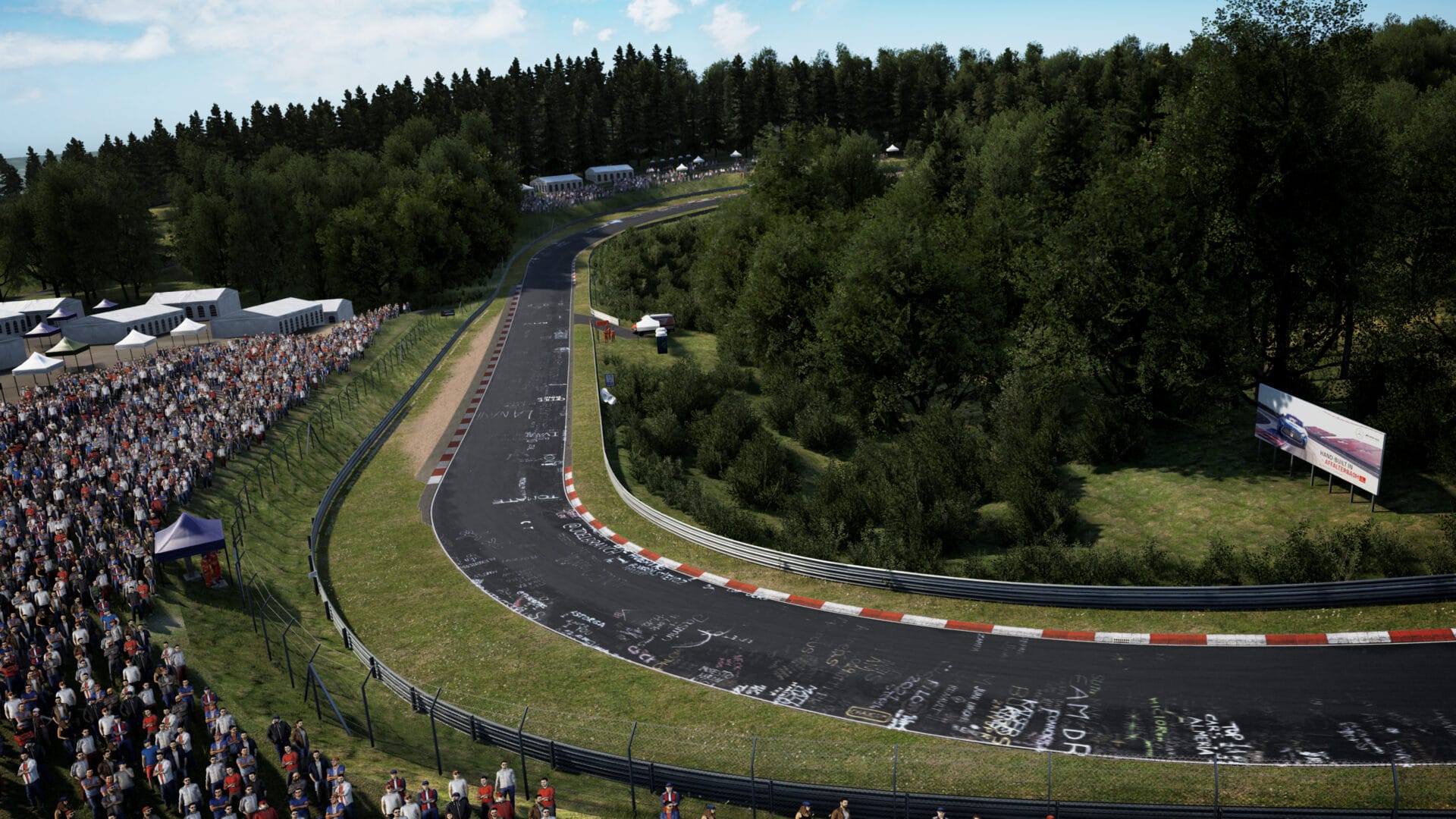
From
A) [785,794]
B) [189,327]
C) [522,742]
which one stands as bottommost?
[785,794]

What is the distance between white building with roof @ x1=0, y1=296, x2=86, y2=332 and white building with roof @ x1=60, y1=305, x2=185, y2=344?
10.7 ft

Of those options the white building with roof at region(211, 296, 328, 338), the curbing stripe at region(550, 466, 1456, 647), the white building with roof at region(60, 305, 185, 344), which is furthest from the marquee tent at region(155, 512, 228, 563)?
the white building with roof at region(60, 305, 185, 344)

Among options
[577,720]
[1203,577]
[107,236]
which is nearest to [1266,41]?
[1203,577]

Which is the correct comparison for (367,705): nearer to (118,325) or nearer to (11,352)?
(118,325)

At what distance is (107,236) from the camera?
97562 millimetres

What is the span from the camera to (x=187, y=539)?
2986 centimetres

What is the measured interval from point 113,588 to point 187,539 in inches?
99.3

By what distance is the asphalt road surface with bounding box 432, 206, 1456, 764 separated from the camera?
20781mm

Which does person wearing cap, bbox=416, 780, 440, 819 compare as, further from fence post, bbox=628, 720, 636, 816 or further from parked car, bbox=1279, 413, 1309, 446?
parked car, bbox=1279, 413, 1309, 446

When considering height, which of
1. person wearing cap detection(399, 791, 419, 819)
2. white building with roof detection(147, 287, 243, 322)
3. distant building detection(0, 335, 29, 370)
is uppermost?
white building with roof detection(147, 287, 243, 322)

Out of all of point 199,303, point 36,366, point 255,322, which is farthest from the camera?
point 199,303

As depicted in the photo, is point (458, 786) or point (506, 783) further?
point (506, 783)

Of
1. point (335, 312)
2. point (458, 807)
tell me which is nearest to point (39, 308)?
point (335, 312)

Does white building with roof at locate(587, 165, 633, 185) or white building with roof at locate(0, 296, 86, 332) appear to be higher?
white building with roof at locate(587, 165, 633, 185)
